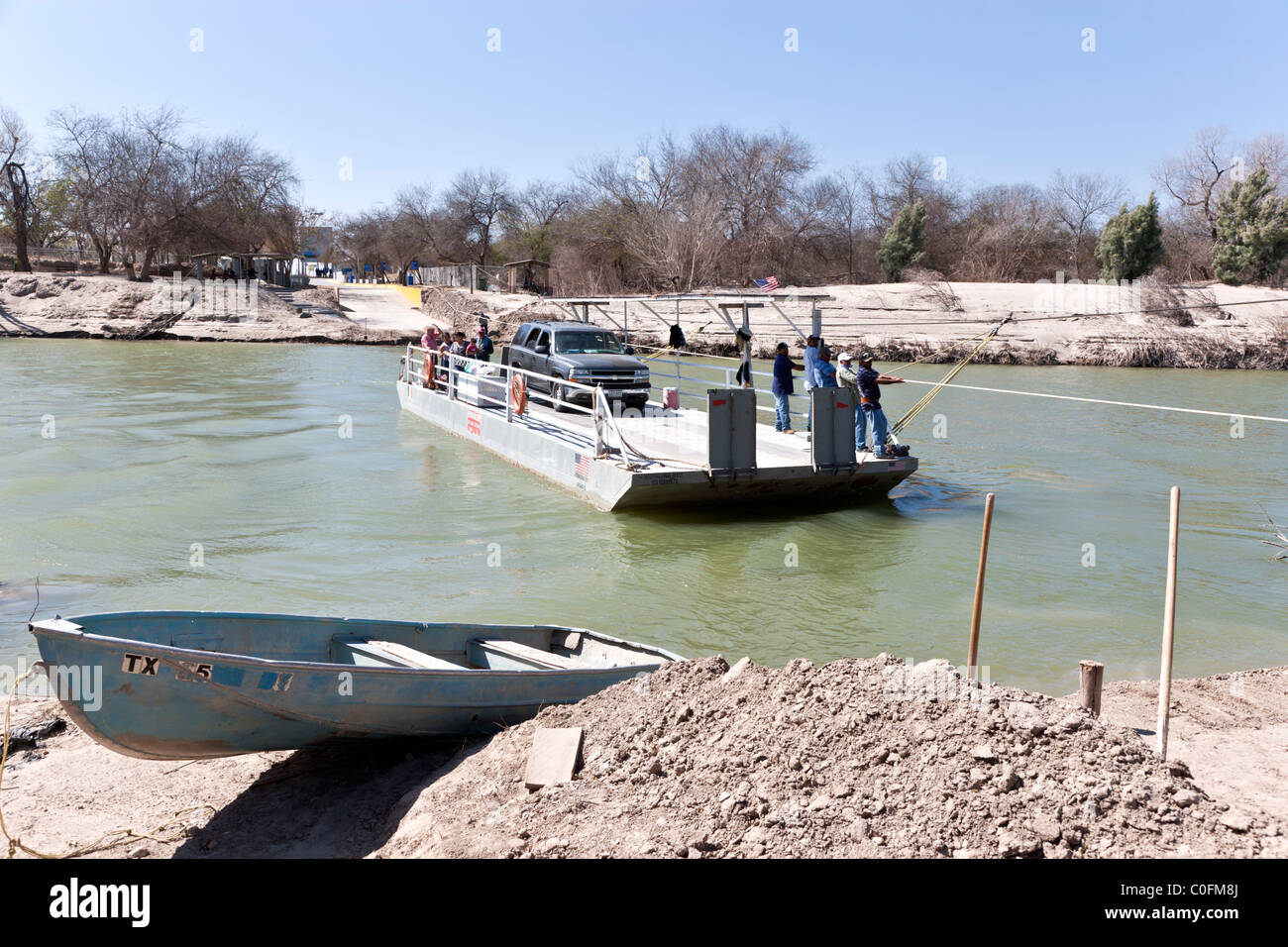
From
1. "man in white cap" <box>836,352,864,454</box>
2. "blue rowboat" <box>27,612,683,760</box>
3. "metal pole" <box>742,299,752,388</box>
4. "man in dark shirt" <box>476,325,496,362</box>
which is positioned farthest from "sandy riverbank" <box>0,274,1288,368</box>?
"blue rowboat" <box>27,612,683,760</box>

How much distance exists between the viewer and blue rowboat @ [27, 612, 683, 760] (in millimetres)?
5391

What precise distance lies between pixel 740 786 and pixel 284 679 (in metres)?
2.78

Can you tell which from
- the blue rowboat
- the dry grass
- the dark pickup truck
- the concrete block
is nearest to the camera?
the concrete block

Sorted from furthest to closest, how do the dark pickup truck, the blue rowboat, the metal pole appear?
the dark pickup truck, the metal pole, the blue rowboat

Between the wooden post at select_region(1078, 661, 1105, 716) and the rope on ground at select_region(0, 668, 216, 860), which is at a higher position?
the wooden post at select_region(1078, 661, 1105, 716)

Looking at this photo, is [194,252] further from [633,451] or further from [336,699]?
[336,699]

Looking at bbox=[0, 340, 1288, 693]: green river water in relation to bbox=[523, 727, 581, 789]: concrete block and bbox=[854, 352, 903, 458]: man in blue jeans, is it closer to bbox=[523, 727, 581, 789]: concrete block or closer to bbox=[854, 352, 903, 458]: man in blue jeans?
bbox=[854, 352, 903, 458]: man in blue jeans

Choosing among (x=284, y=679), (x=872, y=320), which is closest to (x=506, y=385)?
(x=284, y=679)

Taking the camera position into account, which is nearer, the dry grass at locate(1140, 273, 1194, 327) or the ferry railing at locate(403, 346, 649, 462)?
the ferry railing at locate(403, 346, 649, 462)

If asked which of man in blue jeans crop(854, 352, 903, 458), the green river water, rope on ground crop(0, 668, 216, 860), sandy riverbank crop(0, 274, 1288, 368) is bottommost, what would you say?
rope on ground crop(0, 668, 216, 860)

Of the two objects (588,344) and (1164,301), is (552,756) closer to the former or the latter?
(588,344)

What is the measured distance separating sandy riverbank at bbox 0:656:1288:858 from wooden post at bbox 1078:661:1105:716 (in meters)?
0.65

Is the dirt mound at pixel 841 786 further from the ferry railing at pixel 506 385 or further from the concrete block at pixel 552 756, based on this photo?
Answer: the ferry railing at pixel 506 385
